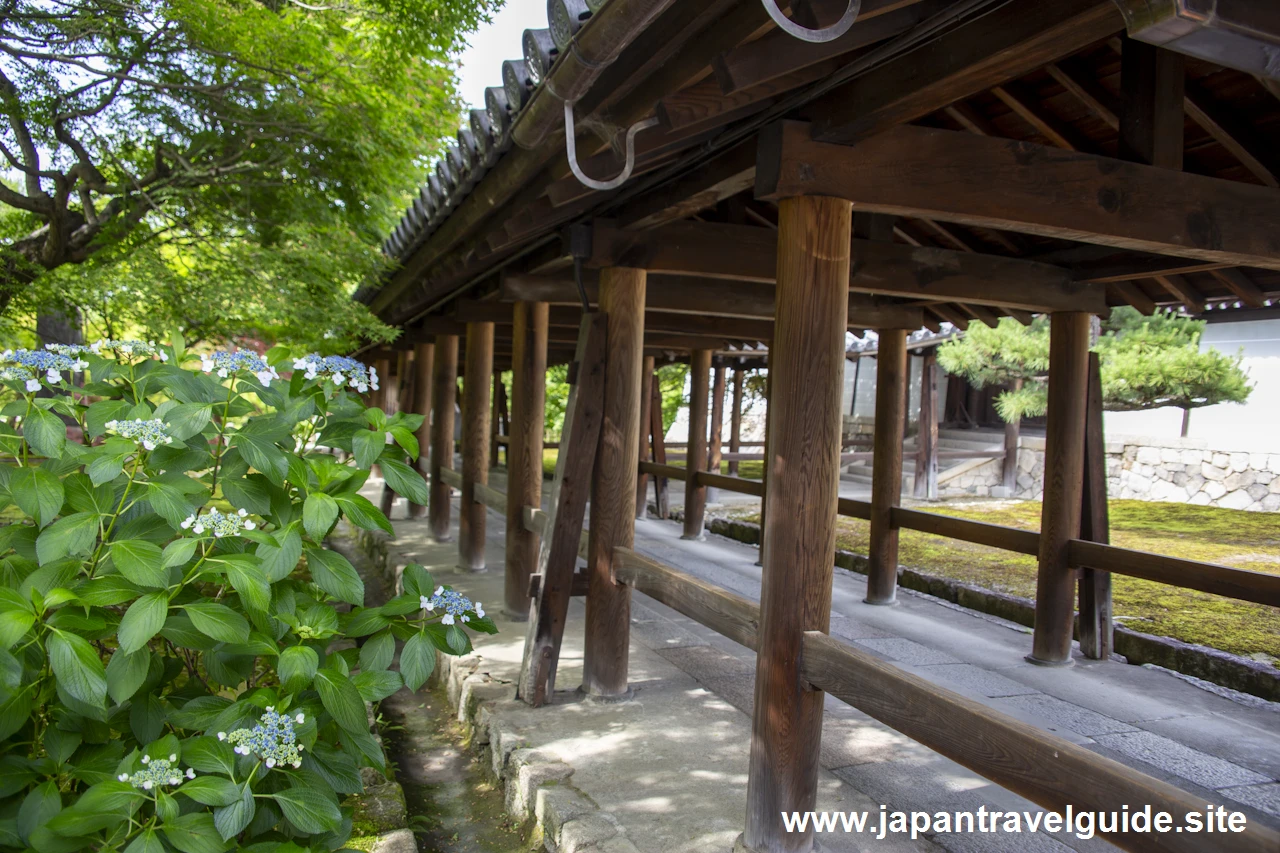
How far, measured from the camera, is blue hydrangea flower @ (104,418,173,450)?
6.67ft

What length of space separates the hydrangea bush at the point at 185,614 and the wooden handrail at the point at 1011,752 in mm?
1110

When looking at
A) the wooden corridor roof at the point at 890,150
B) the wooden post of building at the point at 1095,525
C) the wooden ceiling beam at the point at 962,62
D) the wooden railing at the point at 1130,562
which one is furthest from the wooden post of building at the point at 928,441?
the wooden ceiling beam at the point at 962,62

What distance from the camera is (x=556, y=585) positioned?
4.16 metres

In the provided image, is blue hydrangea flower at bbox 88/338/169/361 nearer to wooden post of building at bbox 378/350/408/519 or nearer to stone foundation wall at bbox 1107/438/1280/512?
wooden post of building at bbox 378/350/408/519

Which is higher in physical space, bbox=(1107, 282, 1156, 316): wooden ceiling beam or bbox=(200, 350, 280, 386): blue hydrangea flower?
bbox=(1107, 282, 1156, 316): wooden ceiling beam

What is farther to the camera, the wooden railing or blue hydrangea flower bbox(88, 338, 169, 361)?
the wooden railing

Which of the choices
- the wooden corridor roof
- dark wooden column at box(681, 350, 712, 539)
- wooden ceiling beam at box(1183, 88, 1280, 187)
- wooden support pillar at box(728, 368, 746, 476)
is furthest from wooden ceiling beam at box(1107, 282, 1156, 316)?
wooden support pillar at box(728, 368, 746, 476)

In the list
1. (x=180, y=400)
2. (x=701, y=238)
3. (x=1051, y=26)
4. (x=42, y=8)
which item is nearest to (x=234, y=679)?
(x=180, y=400)

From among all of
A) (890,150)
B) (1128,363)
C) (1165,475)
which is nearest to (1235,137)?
(890,150)

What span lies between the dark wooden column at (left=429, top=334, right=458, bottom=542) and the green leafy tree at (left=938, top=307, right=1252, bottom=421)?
19.7 ft

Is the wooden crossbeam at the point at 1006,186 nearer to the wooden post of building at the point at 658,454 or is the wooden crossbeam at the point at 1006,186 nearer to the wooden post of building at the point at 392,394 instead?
the wooden post of building at the point at 392,394

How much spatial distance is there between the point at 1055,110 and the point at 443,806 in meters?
3.75

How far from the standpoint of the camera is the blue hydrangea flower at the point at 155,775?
191 cm

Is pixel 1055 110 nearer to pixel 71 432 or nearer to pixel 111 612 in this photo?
pixel 111 612
